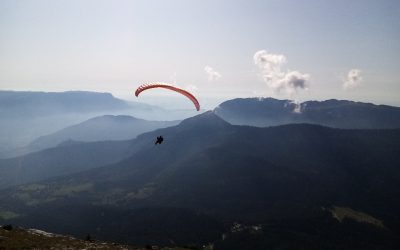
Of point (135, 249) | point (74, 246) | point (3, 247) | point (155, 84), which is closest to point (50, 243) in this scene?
point (74, 246)

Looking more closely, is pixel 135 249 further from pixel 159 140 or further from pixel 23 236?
pixel 159 140

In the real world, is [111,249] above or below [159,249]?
above

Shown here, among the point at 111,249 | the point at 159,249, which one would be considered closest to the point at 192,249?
the point at 159,249

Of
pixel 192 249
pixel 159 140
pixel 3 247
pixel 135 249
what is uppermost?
pixel 159 140

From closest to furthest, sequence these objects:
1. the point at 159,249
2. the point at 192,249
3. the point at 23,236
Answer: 1. the point at 23,236
2. the point at 159,249
3. the point at 192,249

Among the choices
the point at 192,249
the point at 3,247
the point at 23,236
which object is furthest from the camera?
the point at 192,249

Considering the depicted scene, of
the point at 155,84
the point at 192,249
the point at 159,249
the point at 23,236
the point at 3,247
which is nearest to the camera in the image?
the point at 3,247

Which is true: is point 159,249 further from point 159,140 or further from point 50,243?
point 159,140

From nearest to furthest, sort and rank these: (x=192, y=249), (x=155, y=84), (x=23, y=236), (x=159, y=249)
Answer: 1. (x=155, y=84)
2. (x=23, y=236)
3. (x=159, y=249)
4. (x=192, y=249)

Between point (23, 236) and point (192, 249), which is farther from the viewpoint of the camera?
point (192, 249)
